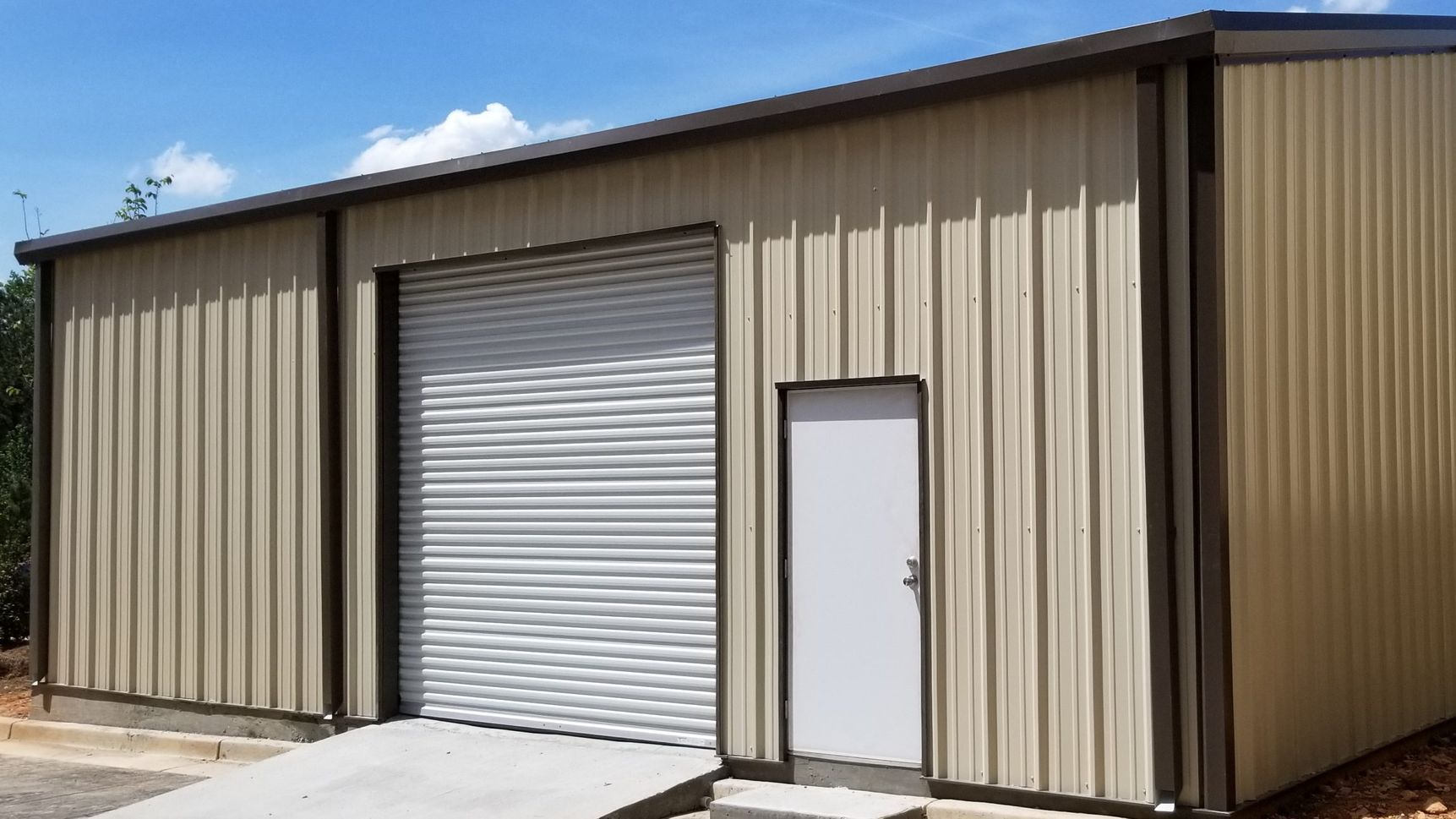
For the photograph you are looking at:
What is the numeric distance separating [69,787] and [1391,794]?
8.40 m

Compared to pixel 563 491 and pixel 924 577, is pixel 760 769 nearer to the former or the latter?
pixel 924 577

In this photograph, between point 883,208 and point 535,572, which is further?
point 535,572

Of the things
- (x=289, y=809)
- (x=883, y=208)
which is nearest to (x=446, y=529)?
(x=289, y=809)

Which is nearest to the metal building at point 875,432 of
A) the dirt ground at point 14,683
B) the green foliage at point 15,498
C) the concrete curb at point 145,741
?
the concrete curb at point 145,741

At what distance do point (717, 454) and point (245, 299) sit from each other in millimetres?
4648

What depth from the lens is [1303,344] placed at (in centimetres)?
741

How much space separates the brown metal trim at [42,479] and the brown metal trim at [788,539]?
732cm

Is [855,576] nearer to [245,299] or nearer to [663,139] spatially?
[663,139]

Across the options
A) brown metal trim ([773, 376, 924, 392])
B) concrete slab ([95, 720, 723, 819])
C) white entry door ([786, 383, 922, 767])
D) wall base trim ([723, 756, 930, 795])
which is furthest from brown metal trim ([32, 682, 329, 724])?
brown metal trim ([773, 376, 924, 392])

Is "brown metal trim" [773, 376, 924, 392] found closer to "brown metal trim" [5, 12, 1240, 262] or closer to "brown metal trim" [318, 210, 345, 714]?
"brown metal trim" [5, 12, 1240, 262]

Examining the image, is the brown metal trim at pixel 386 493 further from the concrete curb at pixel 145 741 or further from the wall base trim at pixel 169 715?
the concrete curb at pixel 145 741

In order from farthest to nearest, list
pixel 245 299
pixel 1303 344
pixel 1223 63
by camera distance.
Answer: pixel 245 299, pixel 1303 344, pixel 1223 63

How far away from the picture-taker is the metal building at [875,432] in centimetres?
680

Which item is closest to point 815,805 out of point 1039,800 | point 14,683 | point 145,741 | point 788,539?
point 1039,800
